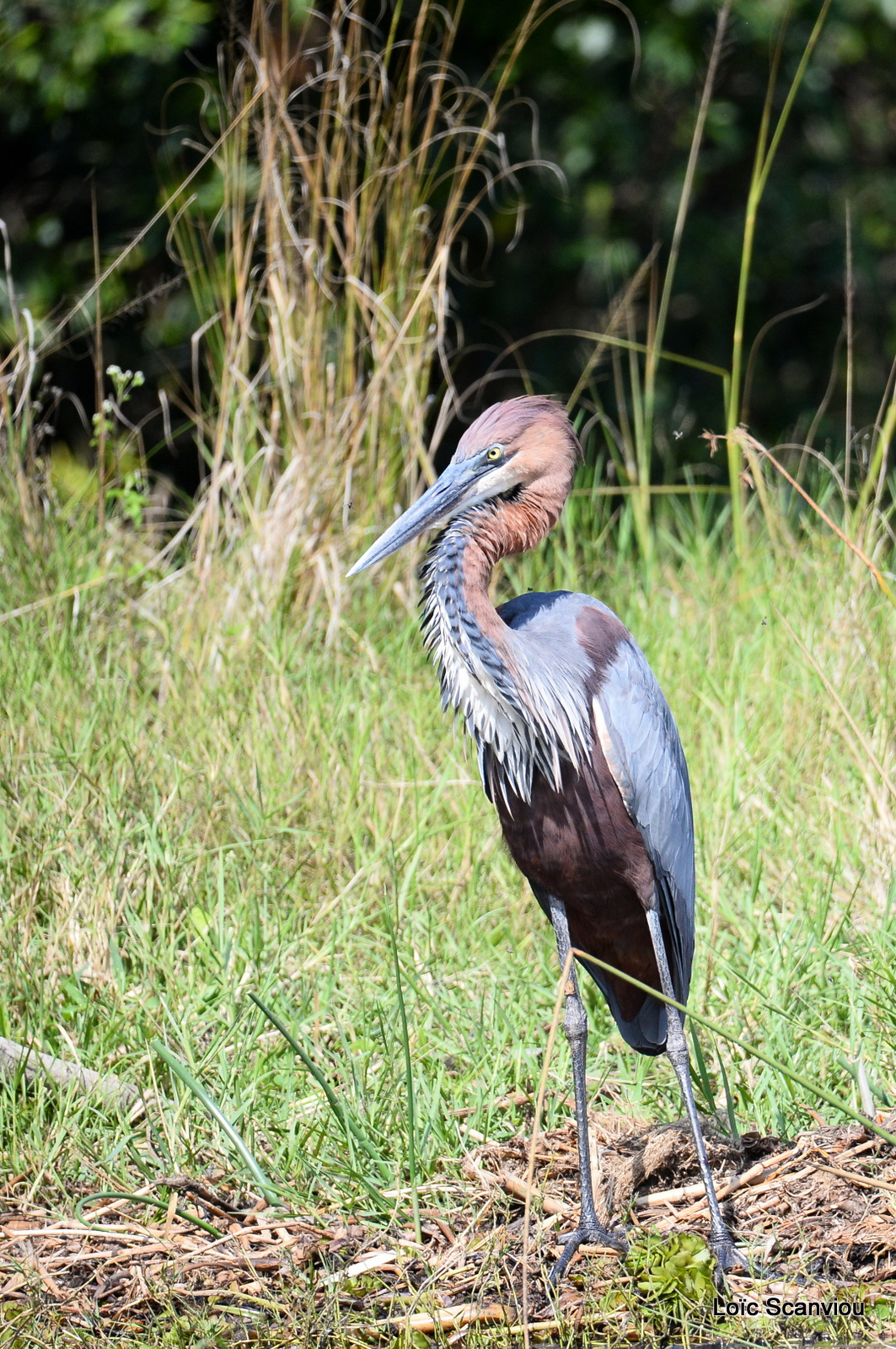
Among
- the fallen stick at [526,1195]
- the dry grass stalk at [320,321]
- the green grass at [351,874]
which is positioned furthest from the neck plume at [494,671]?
the dry grass stalk at [320,321]

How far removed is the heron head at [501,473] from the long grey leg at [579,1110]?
0.80 m

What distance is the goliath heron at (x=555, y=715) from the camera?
8.29ft

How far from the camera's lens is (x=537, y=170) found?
6605 millimetres

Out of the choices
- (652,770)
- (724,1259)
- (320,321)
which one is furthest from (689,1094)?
(320,321)

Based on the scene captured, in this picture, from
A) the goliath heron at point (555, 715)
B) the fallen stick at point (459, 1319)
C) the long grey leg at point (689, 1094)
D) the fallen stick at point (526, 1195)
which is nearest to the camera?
the fallen stick at point (459, 1319)

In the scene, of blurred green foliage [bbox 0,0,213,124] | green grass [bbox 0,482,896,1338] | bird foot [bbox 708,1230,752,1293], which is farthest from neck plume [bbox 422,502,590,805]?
blurred green foliage [bbox 0,0,213,124]

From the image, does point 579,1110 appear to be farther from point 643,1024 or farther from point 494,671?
point 494,671

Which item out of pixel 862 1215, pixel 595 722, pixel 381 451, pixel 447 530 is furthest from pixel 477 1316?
pixel 381 451

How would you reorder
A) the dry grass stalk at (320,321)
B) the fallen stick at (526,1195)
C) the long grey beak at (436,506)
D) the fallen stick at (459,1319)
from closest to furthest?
the fallen stick at (459,1319) → the fallen stick at (526,1195) → the long grey beak at (436,506) → the dry grass stalk at (320,321)

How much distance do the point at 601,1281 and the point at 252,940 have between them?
1.25m

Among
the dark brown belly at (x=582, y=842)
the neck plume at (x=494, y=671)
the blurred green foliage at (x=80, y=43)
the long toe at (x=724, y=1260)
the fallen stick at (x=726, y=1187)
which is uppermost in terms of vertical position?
the blurred green foliage at (x=80, y=43)

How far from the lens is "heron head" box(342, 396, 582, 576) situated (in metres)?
2.66

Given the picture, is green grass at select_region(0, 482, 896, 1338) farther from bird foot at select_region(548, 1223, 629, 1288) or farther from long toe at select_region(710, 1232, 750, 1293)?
long toe at select_region(710, 1232, 750, 1293)

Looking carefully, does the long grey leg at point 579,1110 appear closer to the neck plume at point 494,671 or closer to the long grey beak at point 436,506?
the neck plume at point 494,671
